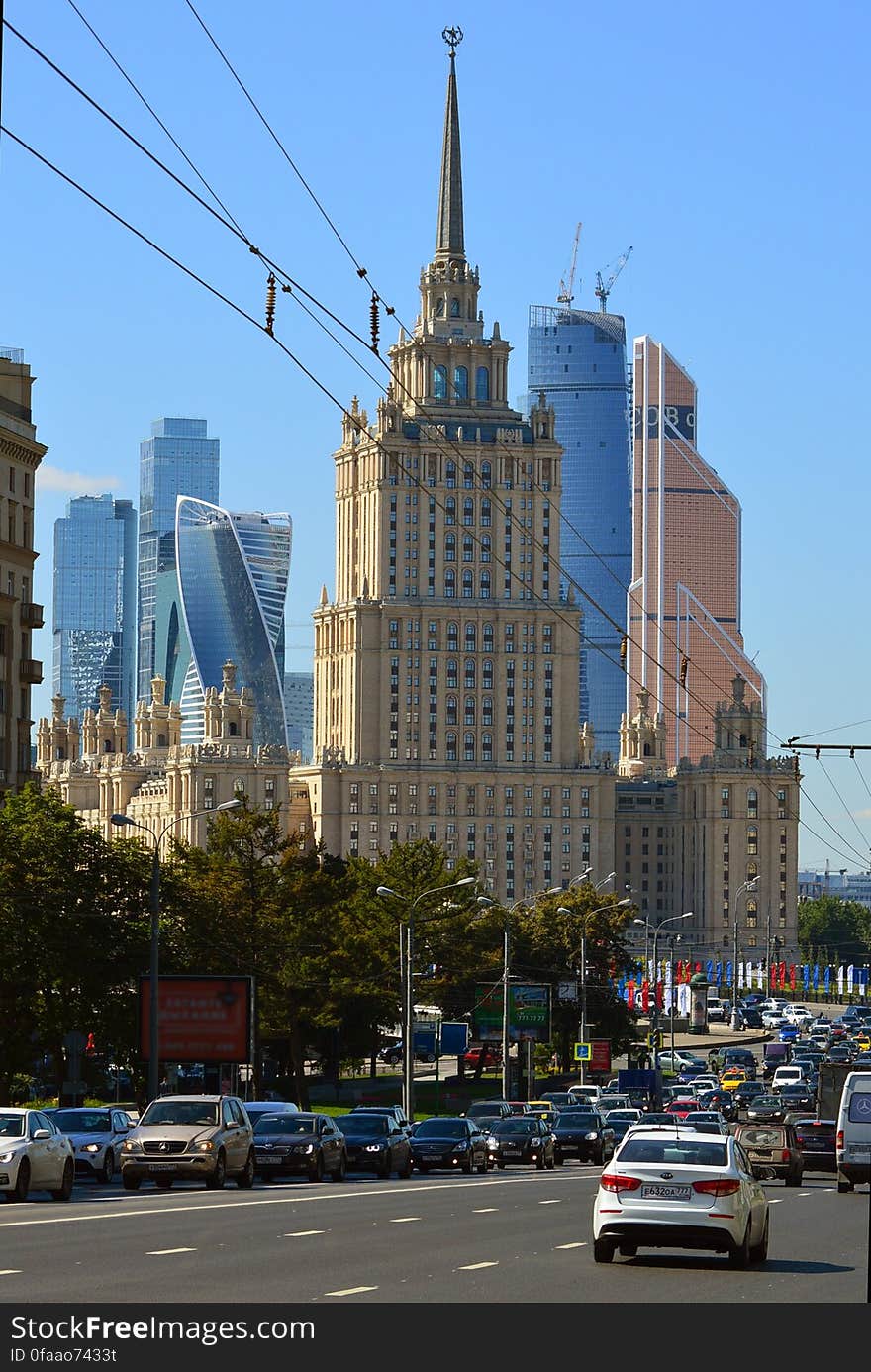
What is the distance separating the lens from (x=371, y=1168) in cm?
5431

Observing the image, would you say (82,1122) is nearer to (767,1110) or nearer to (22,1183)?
(22,1183)

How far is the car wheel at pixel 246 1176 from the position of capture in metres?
44.7

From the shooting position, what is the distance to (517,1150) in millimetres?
63469

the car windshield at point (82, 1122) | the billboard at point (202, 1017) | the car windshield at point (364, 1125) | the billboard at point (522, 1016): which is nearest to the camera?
the car windshield at point (82, 1122)

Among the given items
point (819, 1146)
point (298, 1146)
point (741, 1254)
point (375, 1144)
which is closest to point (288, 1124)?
point (298, 1146)

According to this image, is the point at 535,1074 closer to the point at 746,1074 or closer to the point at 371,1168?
the point at 746,1074

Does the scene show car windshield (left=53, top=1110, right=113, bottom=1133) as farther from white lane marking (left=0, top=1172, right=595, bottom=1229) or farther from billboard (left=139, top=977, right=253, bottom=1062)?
billboard (left=139, top=977, right=253, bottom=1062)

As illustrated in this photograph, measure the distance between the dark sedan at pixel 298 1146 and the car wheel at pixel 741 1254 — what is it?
2046 centimetres

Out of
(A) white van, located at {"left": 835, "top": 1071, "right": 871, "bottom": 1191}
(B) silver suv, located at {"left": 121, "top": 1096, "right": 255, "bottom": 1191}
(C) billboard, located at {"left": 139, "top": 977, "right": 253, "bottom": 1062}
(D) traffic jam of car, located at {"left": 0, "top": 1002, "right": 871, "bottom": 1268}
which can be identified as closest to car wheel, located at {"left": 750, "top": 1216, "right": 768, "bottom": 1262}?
(D) traffic jam of car, located at {"left": 0, "top": 1002, "right": 871, "bottom": 1268}

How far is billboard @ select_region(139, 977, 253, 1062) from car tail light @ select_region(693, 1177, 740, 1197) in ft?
120

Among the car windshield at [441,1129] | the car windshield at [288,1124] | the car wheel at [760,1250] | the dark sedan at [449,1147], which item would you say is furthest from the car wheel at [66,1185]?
the car windshield at [441,1129]

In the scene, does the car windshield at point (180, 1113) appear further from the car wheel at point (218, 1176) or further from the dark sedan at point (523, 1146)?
the dark sedan at point (523, 1146)
